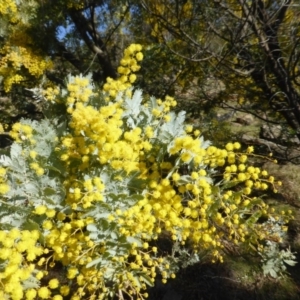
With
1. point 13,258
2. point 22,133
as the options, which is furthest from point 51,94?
point 13,258

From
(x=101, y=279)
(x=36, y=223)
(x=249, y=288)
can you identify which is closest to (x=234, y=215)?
(x=101, y=279)

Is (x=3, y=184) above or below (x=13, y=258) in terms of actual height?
above

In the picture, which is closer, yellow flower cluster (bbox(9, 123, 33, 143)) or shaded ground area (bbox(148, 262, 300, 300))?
yellow flower cluster (bbox(9, 123, 33, 143))

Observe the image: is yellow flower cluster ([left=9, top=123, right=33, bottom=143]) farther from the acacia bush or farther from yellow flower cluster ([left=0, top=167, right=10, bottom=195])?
yellow flower cluster ([left=0, top=167, right=10, bottom=195])

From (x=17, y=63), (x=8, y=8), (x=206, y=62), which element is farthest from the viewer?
(x=17, y=63)

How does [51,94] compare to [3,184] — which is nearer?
[3,184]

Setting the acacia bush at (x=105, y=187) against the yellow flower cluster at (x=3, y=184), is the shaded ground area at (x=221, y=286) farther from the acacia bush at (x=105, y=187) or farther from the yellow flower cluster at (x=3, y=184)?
the yellow flower cluster at (x=3, y=184)

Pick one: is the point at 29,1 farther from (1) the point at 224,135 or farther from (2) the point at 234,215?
(2) the point at 234,215

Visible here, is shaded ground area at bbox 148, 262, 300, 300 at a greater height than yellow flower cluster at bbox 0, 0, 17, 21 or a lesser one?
lesser

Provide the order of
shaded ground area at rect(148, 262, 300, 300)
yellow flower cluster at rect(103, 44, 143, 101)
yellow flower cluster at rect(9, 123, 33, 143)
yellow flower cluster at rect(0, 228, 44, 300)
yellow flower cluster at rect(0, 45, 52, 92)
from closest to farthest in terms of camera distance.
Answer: yellow flower cluster at rect(0, 228, 44, 300), yellow flower cluster at rect(9, 123, 33, 143), yellow flower cluster at rect(103, 44, 143, 101), shaded ground area at rect(148, 262, 300, 300), yellow flower cluster at rect(0, 45, 52, 92)

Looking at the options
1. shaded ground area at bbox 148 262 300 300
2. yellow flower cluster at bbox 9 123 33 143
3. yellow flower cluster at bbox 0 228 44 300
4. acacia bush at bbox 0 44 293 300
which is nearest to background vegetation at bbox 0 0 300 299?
shaded ground area at bbox 148 262 300 300

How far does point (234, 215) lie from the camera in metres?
1.88

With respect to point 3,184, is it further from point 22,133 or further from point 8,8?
point 8,8

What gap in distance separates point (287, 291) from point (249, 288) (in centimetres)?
40
